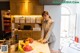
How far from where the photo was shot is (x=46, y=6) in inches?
225

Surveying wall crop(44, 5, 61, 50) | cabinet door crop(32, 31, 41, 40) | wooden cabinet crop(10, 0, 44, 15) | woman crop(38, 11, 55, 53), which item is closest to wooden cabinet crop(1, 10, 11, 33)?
wooden cabinet crop(10, 0, 44, 15)

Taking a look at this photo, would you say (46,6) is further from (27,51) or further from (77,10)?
(27,51)

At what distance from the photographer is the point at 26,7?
220 inches

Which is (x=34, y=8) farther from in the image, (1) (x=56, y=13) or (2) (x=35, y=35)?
(2) (x=35, y=35)

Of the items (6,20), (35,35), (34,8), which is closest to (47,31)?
(35,35)

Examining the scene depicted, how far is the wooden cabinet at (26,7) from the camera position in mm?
5504

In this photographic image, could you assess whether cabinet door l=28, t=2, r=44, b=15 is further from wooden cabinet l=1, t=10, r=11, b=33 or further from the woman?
the woman

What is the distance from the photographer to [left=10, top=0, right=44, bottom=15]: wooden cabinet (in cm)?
550

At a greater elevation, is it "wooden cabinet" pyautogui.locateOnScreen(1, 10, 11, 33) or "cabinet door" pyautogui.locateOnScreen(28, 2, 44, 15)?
"cabinet door" pyautogui.locateOnScreen(28, 2, 44, 15)

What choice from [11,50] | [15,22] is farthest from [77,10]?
[11,50]

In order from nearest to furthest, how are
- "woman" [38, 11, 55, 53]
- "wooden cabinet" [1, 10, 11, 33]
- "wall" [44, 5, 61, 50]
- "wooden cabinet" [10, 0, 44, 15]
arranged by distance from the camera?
"woman" [38, 11, 55, 53]
"wooden cabinet" [10, 0, 44, 15]
"wall" [44, 5, 61, 50]
"wooden cabinet" [1, 10, 11, 33]

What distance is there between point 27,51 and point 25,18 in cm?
294

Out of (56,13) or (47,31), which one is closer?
(47,31)

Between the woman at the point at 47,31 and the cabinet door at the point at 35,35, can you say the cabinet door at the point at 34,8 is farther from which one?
the woman at the point at 47,31
